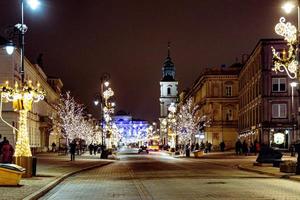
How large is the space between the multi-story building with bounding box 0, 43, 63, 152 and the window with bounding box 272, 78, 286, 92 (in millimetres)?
31565

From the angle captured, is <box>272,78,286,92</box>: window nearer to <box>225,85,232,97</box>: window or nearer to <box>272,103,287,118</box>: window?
<box>272,103,287,118</box>: window

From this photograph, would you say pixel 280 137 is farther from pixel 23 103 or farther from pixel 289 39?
pixel 23 103

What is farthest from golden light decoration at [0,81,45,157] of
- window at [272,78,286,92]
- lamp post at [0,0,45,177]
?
window at [272,78,286,92]

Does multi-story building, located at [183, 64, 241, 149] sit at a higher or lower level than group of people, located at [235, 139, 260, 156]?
higher

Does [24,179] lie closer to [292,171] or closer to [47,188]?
[47,188]

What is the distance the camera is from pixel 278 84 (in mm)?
85562

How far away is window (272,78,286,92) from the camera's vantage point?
→ 85500mm

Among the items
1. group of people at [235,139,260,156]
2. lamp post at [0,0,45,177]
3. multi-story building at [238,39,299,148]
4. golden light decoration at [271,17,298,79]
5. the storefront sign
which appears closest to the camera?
lamp post at [0,0,45,177]

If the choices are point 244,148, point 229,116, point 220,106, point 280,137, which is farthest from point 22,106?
point 229,116

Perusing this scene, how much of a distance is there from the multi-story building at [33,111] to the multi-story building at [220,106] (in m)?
28.3

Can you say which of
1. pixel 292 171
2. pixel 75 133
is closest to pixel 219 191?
pixel 292 171

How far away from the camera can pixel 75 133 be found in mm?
95188

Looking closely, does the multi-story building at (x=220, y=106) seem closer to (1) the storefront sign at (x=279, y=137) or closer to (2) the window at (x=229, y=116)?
(2) the window at (x=229, y=116)

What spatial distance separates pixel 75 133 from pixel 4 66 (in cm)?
2709
